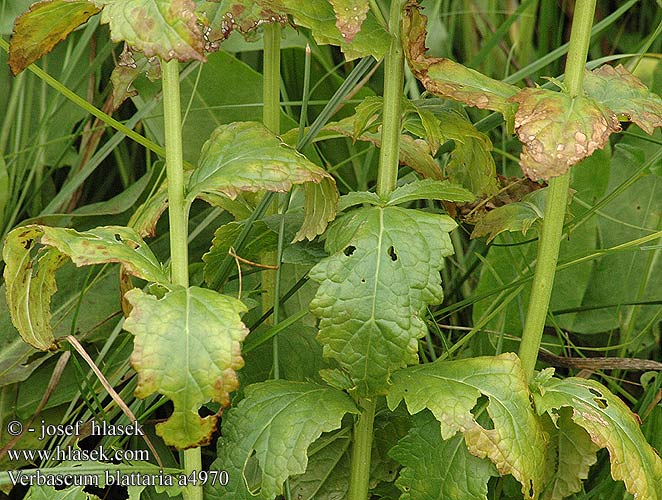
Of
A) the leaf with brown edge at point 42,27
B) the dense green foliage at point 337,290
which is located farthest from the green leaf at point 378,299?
the leaf with brown edge at point 42,27

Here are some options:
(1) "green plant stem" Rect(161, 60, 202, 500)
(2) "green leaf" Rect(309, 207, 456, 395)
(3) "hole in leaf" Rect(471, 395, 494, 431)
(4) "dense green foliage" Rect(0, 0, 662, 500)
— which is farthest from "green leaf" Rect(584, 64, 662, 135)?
(1) "green plant stem" Rect(161, 60, 202, 500)

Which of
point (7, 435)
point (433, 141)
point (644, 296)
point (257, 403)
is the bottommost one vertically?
point (7, 435)

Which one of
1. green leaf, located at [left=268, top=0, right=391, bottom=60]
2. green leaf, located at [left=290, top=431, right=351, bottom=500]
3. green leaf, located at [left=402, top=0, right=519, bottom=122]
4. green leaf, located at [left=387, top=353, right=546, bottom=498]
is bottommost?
green leaf, located at [left=290, top=431, right=351, bottom=500]

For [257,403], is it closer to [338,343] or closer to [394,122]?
[338,343]

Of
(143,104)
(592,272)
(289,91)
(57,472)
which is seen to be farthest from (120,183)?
(592,272)

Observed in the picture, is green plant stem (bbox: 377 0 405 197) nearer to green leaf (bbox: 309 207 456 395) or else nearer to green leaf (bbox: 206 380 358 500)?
green leaf (bbox: 309 207 456 395)
